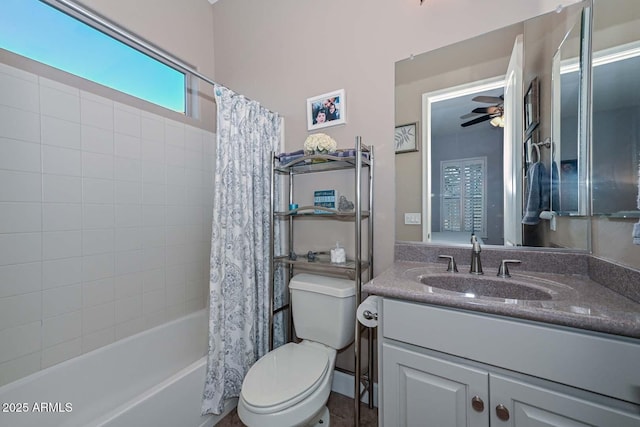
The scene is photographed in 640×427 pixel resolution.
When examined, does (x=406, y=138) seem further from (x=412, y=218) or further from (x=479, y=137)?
(x=412, y=218)

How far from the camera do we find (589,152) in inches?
40.8

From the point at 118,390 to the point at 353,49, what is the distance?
2.51 meters

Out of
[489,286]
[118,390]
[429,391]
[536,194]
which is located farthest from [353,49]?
[118,390]

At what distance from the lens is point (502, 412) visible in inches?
30.9

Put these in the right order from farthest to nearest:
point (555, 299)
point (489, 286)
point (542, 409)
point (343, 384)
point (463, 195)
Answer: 1. point (343, 384)
2. point (463, 195)
3. point (489, 286)
4. point (555, 299)
5. point (542, 409)

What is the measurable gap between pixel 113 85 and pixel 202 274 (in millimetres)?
1456

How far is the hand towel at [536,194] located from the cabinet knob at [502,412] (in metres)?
0.81

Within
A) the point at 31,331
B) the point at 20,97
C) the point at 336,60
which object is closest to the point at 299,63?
the point at 336,60

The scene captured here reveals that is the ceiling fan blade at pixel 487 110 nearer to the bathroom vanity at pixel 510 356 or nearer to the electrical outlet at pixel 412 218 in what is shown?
the electrical outlet at pixel 412 218

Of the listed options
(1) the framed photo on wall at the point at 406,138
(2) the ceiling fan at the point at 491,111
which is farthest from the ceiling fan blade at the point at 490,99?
(1) the framed photo on wall at the point at 406,138

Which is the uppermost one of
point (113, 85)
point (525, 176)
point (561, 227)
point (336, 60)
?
point (336, 60)

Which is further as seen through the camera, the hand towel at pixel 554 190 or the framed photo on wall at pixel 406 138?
the framed photo on wall at pixel 406 138

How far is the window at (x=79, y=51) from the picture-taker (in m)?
1.34

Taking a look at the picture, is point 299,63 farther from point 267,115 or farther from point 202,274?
point 202,274
